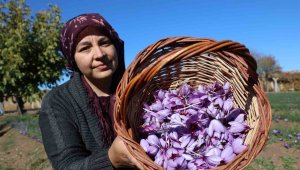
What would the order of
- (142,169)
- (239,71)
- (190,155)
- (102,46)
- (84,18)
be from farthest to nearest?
(84,18)
(102,46)
(239,71)
(190,155)
(142,169)

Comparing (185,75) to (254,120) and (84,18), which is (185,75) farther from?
(84,18)

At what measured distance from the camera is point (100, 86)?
1845mm

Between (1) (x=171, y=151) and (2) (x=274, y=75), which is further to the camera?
(2) (x=274, y=75)

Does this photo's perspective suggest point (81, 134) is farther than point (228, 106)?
Yes

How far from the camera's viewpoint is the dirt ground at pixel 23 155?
5784mm

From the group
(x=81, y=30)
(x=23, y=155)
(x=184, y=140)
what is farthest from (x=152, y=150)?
Result: (x=23, y=155)

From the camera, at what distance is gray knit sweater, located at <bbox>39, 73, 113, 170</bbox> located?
154 cm

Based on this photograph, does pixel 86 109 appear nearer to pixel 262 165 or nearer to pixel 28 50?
pixel 262 165

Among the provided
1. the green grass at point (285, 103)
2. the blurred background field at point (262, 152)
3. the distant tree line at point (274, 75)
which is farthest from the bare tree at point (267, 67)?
the blurred background field at point (262, 152)

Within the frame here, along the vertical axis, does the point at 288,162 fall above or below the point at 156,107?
below

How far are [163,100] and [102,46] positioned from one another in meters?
0.39

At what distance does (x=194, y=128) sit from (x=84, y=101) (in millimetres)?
619

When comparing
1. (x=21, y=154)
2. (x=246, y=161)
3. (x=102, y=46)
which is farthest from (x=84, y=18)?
(x=21, y=154)

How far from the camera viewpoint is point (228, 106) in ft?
4.90
